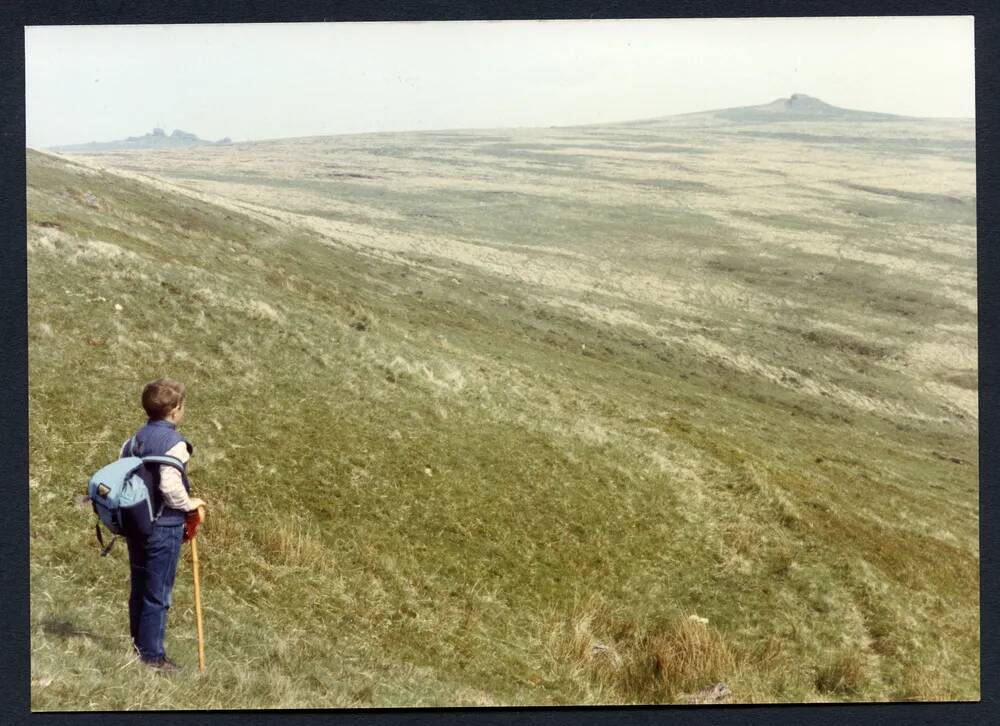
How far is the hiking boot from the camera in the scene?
28.2 feet

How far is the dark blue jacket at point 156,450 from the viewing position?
7.82 m

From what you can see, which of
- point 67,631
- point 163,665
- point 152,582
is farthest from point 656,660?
point 67,631

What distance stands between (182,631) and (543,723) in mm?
4721

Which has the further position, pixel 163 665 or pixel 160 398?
pixel 163 665

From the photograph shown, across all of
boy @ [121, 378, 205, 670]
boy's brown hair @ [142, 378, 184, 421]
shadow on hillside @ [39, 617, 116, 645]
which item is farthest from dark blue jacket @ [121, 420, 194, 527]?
shadow on hillside @ [39, 617, 116, 645]

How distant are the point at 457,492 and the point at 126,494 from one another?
270 inches

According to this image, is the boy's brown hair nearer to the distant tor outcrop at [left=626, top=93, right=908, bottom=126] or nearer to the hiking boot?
the hiking boot

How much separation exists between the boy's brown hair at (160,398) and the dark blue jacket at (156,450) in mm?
105

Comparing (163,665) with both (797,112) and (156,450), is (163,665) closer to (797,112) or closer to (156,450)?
(156,450)

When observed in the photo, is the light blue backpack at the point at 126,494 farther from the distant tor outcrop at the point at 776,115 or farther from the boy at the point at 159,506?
the distant tor outcrop at the point at 776,115

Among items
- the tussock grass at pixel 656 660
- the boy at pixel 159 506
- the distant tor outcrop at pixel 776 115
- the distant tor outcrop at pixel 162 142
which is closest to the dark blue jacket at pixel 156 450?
the boy at pixel 159 506

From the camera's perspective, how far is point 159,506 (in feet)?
26.0

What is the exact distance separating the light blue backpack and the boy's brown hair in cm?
49

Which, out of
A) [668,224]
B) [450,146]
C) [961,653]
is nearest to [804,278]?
[668,224]
